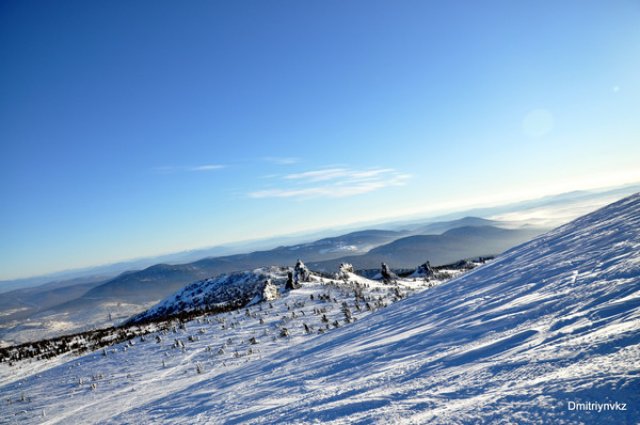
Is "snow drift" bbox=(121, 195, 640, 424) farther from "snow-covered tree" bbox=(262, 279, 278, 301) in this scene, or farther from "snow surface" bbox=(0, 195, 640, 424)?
"snow-covered tree" bbox=(262, 279, 278, 301)

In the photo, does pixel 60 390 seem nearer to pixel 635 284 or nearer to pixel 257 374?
pixel 257 374

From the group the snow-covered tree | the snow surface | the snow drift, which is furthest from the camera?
the snow-covered tree

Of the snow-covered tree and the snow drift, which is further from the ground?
the snow drift

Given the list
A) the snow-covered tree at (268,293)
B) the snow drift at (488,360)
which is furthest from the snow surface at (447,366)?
the snow-covered tree at (268,293)

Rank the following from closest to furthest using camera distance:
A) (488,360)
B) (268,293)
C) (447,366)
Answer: (488,360)
(447,366)
(268,293)

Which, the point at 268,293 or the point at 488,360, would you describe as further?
the point at 268,293

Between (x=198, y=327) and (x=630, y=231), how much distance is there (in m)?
15.0

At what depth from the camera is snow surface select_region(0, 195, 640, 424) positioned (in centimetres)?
244

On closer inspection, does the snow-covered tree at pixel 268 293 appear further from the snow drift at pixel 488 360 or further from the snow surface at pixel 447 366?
the snow drift at pixel 488 360

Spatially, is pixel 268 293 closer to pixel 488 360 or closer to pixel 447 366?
pixel 447 366

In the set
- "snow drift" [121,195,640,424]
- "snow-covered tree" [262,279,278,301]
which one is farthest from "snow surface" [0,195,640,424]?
"snow-covered tree" [262,279,278,301]

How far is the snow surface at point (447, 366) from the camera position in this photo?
96.2 inches

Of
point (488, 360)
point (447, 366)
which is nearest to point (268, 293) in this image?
point (447, 366)

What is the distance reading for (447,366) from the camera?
3576 millimetres
